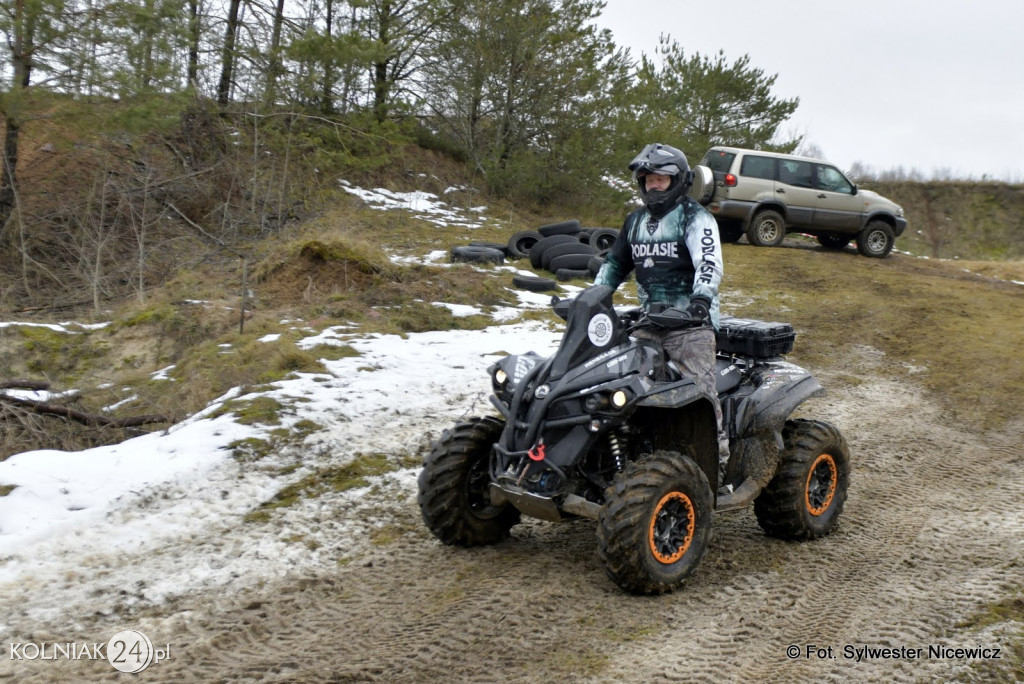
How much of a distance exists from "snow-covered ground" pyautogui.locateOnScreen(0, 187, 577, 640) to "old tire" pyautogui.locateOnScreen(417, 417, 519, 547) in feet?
2.96

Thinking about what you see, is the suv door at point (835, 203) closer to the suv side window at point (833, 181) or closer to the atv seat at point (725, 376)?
the suv side window at point (833, 181)

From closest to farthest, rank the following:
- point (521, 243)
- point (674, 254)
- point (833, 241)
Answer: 1. point (674, 254)
2. point (521, 243)
3. point (833, 241)

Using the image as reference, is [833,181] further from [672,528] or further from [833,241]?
[672,528]

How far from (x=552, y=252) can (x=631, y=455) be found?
1022cm

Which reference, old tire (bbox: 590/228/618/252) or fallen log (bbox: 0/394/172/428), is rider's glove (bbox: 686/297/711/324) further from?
old tire (bbox: 590/228/618/252)

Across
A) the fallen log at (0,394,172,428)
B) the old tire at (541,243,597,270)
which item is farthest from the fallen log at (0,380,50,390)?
the old tire at (541,243,597,270)

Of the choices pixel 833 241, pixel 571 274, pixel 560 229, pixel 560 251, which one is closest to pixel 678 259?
pixel 571 274

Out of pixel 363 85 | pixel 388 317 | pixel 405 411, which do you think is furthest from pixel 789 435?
pixel 363 85

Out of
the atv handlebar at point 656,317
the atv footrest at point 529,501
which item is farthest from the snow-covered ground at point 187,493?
the atv handlebar at point 656,317

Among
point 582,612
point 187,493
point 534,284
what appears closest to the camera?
point 582,612

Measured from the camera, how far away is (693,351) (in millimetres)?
5047

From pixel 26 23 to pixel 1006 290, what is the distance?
56.4 ft

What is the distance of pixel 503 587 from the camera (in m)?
4.79

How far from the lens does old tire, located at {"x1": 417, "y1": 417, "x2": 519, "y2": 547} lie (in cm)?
507
